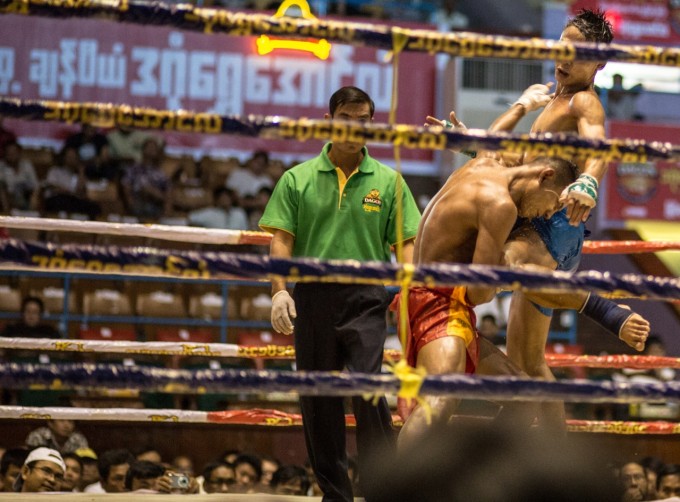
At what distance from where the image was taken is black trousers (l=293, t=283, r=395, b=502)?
9.46ft

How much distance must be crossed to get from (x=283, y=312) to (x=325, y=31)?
3.48 feet

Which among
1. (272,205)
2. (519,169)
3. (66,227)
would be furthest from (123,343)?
(519,169)

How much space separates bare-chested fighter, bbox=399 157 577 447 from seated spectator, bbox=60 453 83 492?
2096mm

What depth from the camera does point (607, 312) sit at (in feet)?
10.0

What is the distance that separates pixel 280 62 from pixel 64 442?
17.0 feet

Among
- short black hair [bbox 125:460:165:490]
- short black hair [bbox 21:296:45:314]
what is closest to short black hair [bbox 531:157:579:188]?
short black hair [bbox 125:460:165:490]

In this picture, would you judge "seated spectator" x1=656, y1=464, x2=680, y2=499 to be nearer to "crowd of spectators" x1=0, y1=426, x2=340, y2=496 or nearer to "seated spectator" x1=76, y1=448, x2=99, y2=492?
"crowd of spectators" x1=0, y1=426, x2=340, y2=496

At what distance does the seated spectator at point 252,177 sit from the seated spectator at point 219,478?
4249mm

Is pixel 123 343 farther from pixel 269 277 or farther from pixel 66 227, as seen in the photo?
pixel 269 277

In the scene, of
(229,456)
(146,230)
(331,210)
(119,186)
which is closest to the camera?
(331,210)

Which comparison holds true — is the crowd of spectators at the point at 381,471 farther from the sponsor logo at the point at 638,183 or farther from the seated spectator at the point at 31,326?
the sponsor logo at the point at 638,183

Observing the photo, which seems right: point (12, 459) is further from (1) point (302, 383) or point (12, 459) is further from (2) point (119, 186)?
(2) point (119, 186)

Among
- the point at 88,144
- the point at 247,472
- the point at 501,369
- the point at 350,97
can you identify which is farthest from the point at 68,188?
the point at 501,369

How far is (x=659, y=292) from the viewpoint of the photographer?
2.09 metres
